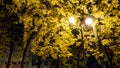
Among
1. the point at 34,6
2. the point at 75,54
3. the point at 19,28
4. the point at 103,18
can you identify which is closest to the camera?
the point at 34,6

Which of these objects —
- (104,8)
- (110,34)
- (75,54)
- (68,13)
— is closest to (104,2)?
(104,8)

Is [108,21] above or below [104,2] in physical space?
below

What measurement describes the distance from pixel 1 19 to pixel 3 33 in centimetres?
190

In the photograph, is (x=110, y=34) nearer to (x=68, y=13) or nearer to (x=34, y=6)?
(x=68, y=13)

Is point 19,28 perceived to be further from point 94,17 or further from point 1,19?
point 94,17

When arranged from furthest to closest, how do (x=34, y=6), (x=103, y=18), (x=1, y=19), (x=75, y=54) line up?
(x=75, y=54), (x=1, y=19), (x=103, y=18), (x=34, y=6)

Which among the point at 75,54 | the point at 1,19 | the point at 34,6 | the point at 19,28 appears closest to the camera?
the point at 34,6

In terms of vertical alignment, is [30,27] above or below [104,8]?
below

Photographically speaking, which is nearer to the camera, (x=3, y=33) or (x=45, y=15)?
(x=45, y=15)

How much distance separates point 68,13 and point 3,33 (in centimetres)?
835

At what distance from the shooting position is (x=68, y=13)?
24.8m

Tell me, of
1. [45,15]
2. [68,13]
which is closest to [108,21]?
[68,13]

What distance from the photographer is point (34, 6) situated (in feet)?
76.5

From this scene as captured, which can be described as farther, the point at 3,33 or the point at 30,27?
the point at 3,33
